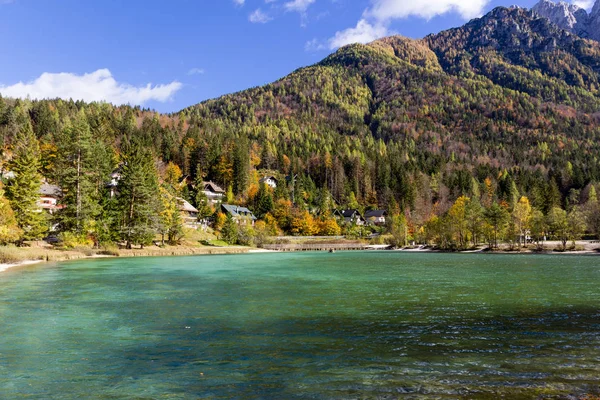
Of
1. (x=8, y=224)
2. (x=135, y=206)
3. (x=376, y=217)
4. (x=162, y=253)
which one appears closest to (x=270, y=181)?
(x=376, y=217)

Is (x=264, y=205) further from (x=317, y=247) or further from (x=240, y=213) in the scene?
(x=317, y=247)

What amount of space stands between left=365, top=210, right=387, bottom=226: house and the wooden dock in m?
33.4

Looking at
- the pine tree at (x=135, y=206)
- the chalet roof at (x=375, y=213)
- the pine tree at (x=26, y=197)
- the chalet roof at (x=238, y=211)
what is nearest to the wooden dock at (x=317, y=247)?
the chalet roof at (x=238, y=211)

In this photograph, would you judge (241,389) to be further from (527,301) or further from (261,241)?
(261,241)

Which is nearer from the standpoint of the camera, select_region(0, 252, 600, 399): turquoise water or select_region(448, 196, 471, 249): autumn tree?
select_region(0, 252, 600, 399): turquoise water

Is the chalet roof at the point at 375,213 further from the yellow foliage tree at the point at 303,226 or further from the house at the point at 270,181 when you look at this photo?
the house at the point at 270,181

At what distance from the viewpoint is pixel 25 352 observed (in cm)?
1273

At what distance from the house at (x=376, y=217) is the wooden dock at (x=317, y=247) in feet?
109

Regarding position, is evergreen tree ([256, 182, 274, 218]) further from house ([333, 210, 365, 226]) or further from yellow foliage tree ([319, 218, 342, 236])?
house ([333, 210, 365, 226])

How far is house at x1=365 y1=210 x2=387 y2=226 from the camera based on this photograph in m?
141

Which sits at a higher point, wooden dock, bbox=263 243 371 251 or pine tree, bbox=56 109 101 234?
pine tree, bbox=56 109 101 234

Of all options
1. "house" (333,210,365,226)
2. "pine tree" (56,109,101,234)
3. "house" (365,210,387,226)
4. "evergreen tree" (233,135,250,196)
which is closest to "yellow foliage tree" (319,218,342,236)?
"house" (333,210,365,226)

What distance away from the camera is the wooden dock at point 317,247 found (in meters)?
97.7

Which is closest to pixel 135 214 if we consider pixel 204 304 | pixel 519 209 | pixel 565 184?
pixel 204 304
